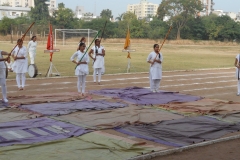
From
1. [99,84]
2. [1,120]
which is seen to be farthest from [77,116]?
[99,84]

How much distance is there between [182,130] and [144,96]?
170 inches

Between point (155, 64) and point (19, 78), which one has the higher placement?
point (155, 64)

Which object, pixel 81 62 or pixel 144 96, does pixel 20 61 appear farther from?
pixel 144 96

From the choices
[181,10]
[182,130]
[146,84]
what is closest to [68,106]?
[182,130]

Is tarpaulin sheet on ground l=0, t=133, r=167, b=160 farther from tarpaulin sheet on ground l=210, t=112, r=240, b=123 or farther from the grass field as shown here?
the grass field

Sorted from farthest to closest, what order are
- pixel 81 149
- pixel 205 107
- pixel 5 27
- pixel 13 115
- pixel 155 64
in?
pixel 5 27
pixel 155 64
pixel 205 107
pixel 13 115
pixel 81 149

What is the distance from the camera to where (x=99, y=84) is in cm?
1595

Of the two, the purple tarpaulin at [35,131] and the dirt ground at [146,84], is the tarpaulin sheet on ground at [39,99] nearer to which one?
the dirt ground at [146,84]

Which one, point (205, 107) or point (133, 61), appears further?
point (133, 61)

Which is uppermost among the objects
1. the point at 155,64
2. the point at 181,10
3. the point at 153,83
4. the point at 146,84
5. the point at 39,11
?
the point at 39,11

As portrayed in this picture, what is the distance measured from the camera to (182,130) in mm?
8242

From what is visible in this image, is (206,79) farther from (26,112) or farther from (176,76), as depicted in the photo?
(26,112)

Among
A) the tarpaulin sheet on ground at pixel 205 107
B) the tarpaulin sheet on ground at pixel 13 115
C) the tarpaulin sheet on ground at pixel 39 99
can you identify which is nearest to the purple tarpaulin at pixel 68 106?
the tarpaulin sheet on ground at pixel 13 115

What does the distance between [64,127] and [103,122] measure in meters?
0.97
